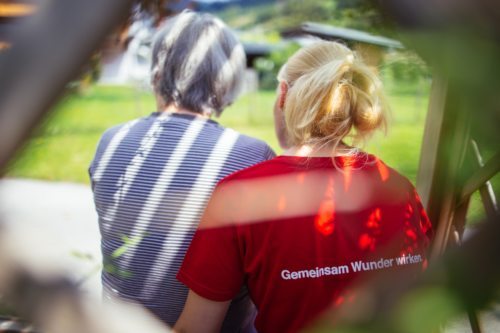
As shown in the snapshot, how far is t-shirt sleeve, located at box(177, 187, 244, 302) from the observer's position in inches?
61.9

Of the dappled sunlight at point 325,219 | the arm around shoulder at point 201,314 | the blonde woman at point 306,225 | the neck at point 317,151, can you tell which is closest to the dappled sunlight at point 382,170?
the blonde woman at point 306,225

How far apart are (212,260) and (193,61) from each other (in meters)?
0.83

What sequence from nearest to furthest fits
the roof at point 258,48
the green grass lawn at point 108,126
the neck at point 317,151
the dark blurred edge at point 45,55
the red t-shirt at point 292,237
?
the dark blurred edge at point 45,55
the green grass lawn at point 108,126
the red t-shirt at point 292,237
the neck at point 317,151
the roof at point 258,48

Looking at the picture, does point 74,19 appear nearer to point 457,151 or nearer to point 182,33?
point 182,33

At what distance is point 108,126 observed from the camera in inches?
342

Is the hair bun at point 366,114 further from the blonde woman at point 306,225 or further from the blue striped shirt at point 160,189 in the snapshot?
the blue striped shirt at point 160,189

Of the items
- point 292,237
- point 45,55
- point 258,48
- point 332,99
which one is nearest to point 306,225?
point 292,237

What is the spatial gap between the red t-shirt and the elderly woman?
0.34 meters

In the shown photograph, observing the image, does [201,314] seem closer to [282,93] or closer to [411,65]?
[282,93]

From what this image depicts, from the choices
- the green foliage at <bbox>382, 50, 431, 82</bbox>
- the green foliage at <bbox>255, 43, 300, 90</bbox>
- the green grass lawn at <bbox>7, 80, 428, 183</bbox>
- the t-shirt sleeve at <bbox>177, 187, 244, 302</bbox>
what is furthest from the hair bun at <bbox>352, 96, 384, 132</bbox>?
the green foliage at <bbox>255, 43, 300, 90</bbox>

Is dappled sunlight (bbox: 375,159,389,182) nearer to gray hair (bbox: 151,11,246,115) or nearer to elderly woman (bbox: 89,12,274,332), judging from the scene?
elderly woman (bbox: 89,12,274,332)

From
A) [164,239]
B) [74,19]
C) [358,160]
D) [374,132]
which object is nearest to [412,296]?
[74,19]

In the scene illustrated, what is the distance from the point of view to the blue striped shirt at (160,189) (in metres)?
1.92

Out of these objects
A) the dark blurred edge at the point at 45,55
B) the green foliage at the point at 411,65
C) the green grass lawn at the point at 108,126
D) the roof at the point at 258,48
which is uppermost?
the dark blurred edge at the point at 45,55
